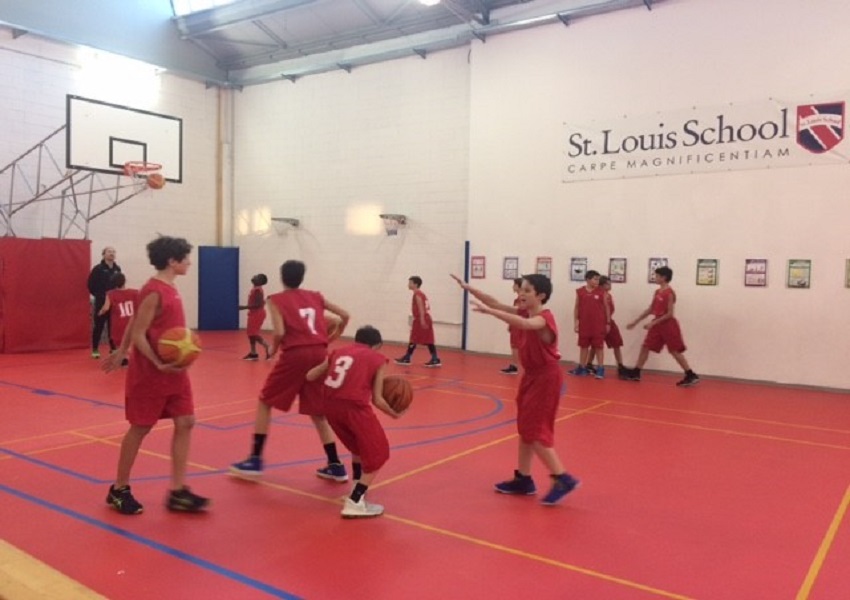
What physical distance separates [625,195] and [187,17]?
10515mm

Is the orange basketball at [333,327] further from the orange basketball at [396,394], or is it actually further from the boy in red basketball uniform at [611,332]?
the boy in red basketball uniform at [611,332]

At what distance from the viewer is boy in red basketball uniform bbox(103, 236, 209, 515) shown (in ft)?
14.0

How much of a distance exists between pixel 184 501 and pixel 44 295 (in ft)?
32.7

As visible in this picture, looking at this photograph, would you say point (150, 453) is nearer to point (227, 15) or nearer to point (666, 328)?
point (666, 328)

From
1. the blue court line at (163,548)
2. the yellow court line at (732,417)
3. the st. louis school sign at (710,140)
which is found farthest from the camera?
the st. louis school sign at (710,140)

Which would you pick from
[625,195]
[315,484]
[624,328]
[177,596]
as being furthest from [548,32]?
[177,596]

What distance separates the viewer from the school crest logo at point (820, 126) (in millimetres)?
9984

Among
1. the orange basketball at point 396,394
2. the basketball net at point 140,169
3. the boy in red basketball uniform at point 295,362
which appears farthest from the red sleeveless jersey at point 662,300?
the basketball net at point 140,169

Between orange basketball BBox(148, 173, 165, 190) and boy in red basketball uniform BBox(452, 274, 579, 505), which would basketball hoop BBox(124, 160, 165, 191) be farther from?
boy in red basketball uniform BBox(452, 274, 579, 505)

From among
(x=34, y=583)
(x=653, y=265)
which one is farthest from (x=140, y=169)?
(x=34, y=583)

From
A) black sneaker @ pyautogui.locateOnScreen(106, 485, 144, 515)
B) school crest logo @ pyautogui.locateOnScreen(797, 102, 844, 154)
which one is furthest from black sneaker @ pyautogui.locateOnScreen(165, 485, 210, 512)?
school crest logo @ pyautogui.locateOnScreen(797, 102, 844, 154)

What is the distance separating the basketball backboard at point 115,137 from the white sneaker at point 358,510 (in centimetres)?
1084

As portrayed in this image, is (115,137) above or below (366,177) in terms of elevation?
above

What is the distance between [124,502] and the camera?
14.4 ft
